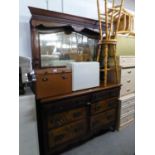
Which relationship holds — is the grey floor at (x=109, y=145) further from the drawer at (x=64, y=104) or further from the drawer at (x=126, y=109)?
the drawer at (x=64, y=104)

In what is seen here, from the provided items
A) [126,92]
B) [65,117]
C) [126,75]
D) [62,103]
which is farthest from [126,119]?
[62,103]

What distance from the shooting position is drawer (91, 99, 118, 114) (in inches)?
88.7

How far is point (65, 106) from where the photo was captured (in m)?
1.93

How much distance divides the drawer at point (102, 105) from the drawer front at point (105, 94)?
0.23ft

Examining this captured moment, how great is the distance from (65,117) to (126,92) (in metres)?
1.30

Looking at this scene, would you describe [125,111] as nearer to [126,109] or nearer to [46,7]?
[126,109]

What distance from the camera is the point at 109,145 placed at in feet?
7.42

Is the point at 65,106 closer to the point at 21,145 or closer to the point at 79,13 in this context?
the point at 21,145

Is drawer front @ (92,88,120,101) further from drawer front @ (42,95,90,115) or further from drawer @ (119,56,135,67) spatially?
drawer @ (119,56,135,67)

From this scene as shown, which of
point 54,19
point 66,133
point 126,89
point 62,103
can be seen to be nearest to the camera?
point 62,103
